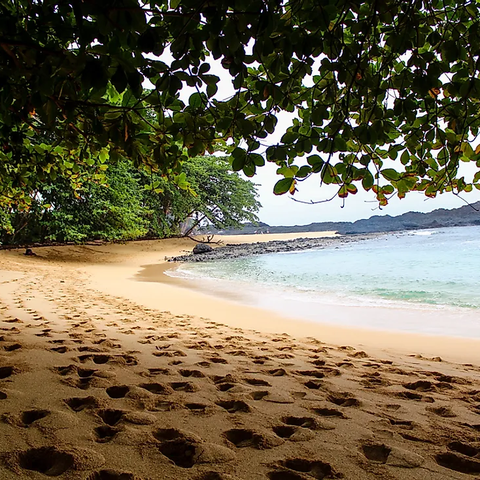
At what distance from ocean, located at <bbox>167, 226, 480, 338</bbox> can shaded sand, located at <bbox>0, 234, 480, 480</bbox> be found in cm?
170

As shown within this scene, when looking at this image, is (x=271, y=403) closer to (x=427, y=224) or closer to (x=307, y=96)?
(x=307, y=96)

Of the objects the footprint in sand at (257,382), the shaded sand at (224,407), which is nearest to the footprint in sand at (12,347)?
the shaded sand at (224,407)

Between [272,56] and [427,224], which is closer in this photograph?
[272,56]

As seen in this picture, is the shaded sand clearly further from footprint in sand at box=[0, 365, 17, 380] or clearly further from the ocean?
the ocean

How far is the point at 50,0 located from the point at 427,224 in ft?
203

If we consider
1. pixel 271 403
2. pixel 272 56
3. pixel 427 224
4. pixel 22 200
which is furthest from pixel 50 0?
pixel 427 224

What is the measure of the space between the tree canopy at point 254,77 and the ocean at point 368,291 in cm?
380

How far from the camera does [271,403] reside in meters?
1.97

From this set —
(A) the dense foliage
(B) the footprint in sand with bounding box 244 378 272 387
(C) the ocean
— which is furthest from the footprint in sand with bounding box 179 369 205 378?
(A) the dense foliage

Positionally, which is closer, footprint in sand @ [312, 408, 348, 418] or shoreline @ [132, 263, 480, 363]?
footprint in sand @ [312, 408, 348, 418]

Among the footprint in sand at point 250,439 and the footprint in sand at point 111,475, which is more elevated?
the footprint in sand at point 111,475

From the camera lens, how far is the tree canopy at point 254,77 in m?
1.45

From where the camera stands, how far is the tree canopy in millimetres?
1454

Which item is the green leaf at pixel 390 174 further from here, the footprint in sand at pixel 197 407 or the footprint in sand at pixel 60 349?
the footprint in sand at pixel 60 349
